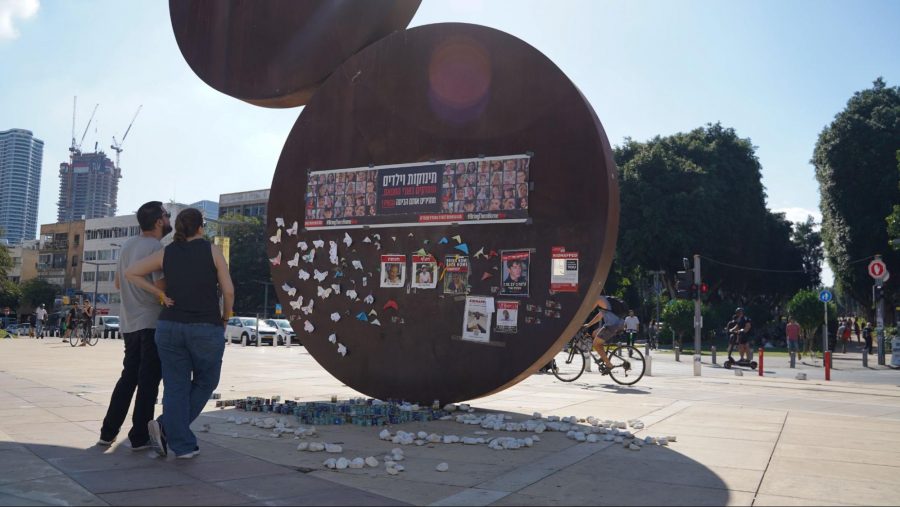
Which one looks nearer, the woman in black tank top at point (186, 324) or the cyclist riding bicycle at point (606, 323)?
the woman in black tank top at point (186, 324)

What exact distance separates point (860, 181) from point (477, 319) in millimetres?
39266

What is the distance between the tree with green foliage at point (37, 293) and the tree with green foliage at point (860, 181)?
81725 millimetres

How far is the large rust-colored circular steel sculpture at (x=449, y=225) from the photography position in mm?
7480

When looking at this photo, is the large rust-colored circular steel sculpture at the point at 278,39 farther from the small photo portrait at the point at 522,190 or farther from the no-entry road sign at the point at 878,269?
the no-entry road sign at the point at 878,269

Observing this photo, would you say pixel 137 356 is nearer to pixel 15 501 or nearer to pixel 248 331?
pixel 15 501

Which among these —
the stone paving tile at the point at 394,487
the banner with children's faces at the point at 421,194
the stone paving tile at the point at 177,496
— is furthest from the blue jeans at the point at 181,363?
the banner with children's faces at the point at 421,194

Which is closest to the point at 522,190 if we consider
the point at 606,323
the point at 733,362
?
the point at 606,323

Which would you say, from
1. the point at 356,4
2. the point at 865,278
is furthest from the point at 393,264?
the point at 865,278

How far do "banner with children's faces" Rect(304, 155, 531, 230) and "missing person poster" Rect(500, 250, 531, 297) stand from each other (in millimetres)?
388

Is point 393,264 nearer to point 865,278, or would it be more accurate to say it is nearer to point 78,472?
point 78,472

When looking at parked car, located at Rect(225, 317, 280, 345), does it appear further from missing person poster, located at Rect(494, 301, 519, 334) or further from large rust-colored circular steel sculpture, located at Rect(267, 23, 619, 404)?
missing person poster, located at Rect(494, 301, 519, 334)

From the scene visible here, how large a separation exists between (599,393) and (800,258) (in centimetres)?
4527

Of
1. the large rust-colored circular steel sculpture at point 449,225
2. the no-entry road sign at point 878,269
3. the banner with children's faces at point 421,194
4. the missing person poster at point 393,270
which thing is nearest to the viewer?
the large rust-colored circular steel sculpture at point 449,225

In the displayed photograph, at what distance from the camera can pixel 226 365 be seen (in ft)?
54.2
